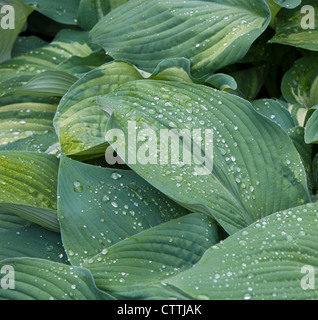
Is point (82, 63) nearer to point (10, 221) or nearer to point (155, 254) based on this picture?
point (10, 221)

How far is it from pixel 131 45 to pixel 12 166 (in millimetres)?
455

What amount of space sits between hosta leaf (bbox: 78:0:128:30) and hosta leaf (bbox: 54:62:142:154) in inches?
12.6

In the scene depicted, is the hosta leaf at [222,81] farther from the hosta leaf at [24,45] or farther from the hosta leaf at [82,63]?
the hosta leaf at [24,45]

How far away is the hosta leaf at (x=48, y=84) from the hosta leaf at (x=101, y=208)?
0.36 m

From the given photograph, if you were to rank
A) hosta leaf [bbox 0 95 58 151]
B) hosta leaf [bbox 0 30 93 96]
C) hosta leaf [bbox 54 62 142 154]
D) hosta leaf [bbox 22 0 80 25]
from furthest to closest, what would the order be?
hosta leaf [bbox 22 0 80 25], hosta leaf [bbox 0 30 93 96], hosta leaf [bbox 0 95 58 151], hosta leaf [bbox 54 62 142 154]

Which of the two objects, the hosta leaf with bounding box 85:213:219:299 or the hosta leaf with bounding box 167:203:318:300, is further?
the hosta leaf with bounding box 85:213:219:299

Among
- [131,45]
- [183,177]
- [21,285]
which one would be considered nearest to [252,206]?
[183,177]

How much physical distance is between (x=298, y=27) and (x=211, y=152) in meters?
0.57

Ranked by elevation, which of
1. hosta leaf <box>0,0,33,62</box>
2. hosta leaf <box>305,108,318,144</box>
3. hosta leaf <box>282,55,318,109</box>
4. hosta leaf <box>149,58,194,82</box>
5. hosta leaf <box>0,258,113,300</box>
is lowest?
hosta leaf <box>0,258,113,300</box>

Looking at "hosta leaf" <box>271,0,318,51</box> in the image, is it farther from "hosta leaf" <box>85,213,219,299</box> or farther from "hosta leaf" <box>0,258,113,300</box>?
"hosta leaf" <box>0,258,113,300</box>

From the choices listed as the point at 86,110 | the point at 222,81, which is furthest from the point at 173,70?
the point at 86,110

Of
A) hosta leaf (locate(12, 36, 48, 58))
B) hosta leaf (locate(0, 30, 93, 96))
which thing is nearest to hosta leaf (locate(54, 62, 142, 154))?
hosta leaf (locate(0, 30, 93, 96))

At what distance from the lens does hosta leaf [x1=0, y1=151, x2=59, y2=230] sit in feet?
3.11

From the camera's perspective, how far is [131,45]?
1.21 meters
